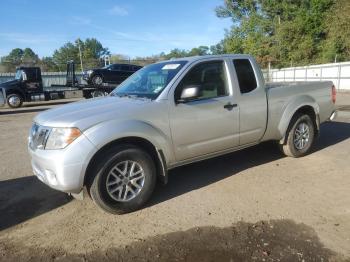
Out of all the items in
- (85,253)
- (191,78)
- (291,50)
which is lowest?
(85,253)

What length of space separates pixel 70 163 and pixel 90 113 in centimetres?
68

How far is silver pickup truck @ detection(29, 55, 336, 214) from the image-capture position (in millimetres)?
3979

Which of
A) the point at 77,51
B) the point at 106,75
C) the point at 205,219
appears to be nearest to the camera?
the point at 205,219

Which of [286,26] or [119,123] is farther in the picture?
[286,26]

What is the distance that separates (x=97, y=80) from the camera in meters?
21.5

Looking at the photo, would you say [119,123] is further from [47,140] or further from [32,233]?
[32,233]

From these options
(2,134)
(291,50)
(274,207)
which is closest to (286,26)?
(291,50)

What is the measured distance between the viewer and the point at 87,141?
12.8ft

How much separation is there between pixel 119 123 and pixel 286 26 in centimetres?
4399

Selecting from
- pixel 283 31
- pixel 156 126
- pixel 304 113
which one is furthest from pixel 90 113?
pixel 283 31

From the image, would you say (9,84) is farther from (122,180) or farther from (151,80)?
(122,180)

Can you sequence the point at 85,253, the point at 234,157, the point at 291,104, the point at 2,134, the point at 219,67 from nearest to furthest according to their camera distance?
1. the point at 85,253
2. the point at 219,67
3. the point at 291,104
4. the point at 234,157
5. the point at 2,134

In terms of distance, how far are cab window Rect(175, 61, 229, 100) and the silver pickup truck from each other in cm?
2

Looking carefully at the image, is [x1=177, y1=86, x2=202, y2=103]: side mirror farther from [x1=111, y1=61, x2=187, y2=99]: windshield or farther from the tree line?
the tree line
